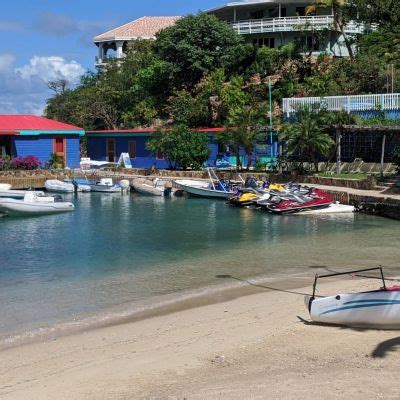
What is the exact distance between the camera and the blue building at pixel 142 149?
3766 cm

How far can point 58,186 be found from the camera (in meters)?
37.1

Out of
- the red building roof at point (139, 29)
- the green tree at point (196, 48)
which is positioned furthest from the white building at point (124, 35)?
the green tree at point (196, 48)

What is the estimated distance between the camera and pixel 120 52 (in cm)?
7762

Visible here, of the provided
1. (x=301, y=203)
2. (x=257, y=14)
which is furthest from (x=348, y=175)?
(x=257, y=14)

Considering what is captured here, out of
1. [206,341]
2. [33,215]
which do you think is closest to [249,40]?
[33,215]

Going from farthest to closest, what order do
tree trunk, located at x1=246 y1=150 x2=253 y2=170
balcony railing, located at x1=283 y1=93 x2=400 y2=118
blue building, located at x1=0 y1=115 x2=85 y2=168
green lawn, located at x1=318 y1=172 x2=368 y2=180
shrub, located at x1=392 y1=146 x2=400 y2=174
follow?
blue building, located at x1=0 y1=115 x2=85 y2=168
tree trunk, located at x1=246 y1=150 x2=253 y2=170
balcony railing, located at x1=283 y1=93 x2=400 y2=118
green lawn, located at x1=318 y1=172 x2=368 y2=180
shrub, located at x1=392 y1=146 x2=400 y2=174

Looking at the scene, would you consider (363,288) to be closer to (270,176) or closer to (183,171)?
(270,176)

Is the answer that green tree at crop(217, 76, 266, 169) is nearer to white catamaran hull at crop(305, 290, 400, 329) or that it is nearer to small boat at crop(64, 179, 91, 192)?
small boat at crop(64, 179, 91, 192)

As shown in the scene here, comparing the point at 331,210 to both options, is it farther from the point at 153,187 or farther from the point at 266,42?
the point at 266,42

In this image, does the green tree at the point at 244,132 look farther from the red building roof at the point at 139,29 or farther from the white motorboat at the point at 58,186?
the red building roof at the point at 139,29

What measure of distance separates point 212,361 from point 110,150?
38482 millimetres

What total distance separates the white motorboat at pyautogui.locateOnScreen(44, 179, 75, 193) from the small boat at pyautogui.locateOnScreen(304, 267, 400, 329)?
2847 cm

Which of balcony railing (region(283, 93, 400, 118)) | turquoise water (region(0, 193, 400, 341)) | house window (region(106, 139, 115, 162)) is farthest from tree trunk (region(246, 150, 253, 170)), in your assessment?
house window (region(106, 139, 115, 162))

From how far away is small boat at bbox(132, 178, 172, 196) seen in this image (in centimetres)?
3520
